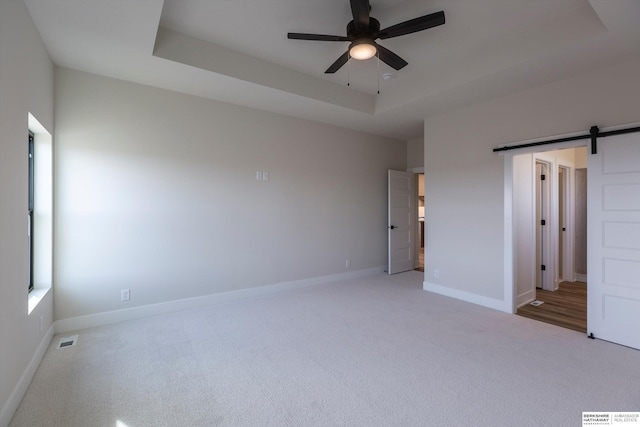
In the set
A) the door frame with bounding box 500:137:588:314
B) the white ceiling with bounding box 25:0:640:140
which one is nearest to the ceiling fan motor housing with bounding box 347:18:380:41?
the white ceiling with bounding box 25:0:640:140

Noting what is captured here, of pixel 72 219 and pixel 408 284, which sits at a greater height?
pixel 72 219

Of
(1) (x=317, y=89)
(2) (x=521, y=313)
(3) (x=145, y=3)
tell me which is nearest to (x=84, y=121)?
(3) (x=145, y=3)

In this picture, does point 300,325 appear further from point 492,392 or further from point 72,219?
point 72,219

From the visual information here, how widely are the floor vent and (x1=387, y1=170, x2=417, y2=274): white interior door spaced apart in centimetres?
459

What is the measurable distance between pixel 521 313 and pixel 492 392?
80.7 inches

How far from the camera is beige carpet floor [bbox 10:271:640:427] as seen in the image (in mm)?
1893

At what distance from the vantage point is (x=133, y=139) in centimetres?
346

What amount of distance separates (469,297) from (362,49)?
136 inches

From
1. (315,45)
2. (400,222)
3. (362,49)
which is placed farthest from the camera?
(400,222)

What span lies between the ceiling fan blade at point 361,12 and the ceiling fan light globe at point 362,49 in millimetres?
136

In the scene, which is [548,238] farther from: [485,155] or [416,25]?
[416,25]

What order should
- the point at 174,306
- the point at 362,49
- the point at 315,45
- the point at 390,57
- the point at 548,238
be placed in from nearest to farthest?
the point at 362,49 < the point at 390,57 < the point at 315,45 < the point at 174,306 < the point at 548,238

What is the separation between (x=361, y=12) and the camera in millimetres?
2199
